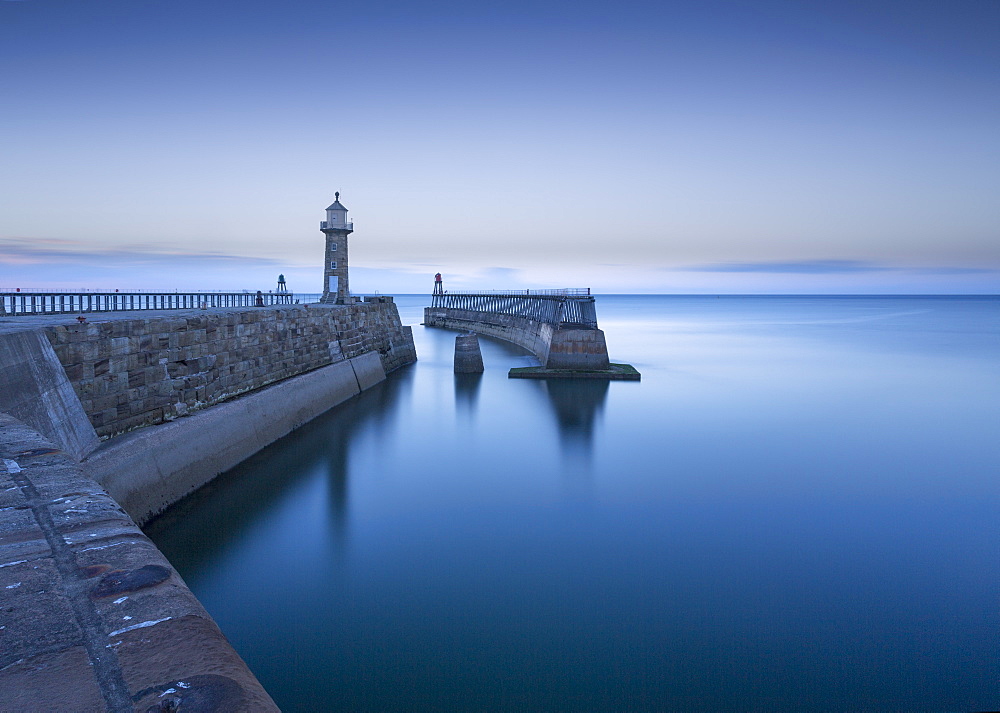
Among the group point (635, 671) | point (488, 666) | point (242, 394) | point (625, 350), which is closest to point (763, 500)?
point (635, 671)

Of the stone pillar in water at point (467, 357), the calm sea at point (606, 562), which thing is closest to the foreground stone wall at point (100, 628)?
the calm sea at point (606, 562)

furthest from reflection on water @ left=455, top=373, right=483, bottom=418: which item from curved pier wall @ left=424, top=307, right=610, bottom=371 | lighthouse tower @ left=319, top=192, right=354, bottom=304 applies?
lighthouse tower @ left=319, top=192, right=354, bottom=304

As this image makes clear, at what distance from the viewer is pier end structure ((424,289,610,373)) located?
20.8 metres

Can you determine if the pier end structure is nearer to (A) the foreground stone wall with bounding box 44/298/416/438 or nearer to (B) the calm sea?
(B) the calm sea

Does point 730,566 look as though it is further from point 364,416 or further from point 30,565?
point 364,416

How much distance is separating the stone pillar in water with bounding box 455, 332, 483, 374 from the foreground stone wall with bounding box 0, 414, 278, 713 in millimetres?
19559

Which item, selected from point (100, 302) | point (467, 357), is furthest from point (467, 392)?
point (100, 302)

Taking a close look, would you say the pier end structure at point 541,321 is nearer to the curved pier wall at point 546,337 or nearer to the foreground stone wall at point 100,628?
the curved pier wall at point 546,337

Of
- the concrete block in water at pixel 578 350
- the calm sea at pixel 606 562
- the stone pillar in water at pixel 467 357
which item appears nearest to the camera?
the calm sea at pixel 606 562

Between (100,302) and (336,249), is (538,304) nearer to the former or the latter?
(336,249)

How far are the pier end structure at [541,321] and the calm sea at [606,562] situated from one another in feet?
18.2

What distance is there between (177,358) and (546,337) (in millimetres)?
16984

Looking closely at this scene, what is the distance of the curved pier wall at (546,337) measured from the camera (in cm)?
2073

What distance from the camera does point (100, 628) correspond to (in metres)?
1.82
